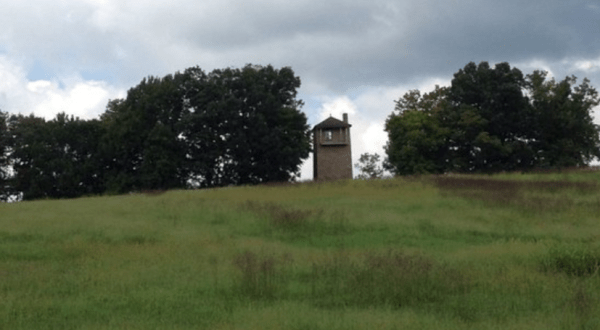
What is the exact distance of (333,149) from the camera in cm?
6781

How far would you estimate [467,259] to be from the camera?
551 inches

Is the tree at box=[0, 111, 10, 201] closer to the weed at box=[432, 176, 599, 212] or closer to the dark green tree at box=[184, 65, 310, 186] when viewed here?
the dark green tree at box=[184, 65, 310, 186]

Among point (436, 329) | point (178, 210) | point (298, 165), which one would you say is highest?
point (298, 165)

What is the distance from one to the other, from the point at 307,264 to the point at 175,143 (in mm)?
44686

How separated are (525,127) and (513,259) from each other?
156 feet

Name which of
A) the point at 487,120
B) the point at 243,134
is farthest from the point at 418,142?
the point at 243,134

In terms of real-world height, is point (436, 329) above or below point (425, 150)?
below

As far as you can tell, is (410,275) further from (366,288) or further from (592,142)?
(592,142)

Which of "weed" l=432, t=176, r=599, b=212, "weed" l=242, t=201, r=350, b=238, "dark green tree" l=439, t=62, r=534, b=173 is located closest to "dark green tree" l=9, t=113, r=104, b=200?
"dark green tree" l=439, t=62, r=534, b=173

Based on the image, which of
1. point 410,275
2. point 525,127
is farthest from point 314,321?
point 525,127

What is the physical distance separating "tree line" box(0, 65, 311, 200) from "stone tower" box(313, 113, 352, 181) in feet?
21.7

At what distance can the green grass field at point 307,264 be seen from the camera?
9.30 meters

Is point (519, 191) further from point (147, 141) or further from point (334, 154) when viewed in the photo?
point (334, 154)

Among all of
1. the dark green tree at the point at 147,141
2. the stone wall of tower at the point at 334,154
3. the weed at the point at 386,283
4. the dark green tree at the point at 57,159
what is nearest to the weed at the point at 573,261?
the weed at the point at 386,283
